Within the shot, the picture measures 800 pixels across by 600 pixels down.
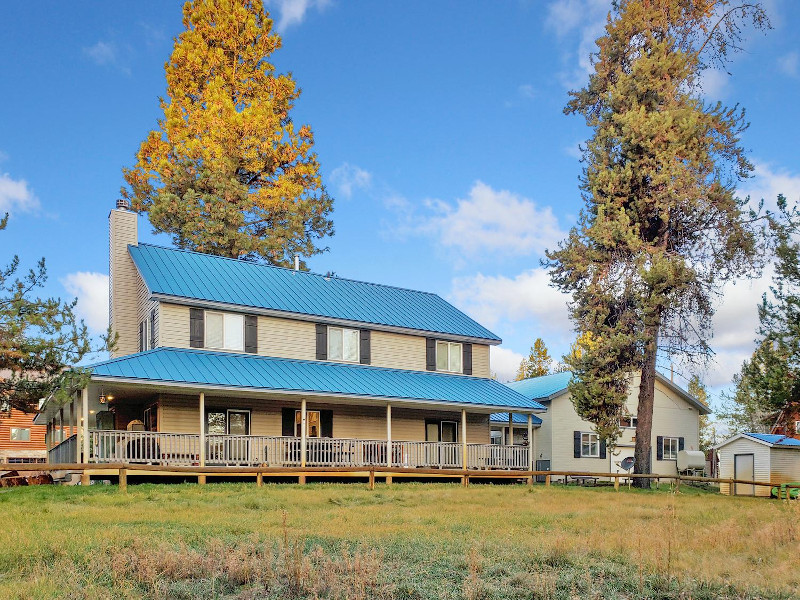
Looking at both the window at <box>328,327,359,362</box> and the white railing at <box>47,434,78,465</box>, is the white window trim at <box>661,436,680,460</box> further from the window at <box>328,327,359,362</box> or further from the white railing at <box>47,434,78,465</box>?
the white railing at <box>47,434,78,465</box>

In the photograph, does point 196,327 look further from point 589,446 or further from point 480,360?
point 589,446

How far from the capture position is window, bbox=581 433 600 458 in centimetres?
3916

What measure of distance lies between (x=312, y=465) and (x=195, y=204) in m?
18.4

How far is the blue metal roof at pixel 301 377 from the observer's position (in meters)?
23.2

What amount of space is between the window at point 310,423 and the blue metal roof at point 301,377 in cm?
166

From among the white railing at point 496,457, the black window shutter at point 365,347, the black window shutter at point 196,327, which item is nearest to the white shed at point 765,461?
the white railing at point 496,457

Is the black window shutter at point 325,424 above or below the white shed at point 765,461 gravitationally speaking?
above

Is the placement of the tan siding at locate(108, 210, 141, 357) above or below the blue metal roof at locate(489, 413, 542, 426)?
above

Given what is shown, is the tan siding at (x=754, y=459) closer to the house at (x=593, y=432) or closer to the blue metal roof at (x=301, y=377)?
the house at (x=593, y=432)

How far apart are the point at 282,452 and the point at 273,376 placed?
250cm

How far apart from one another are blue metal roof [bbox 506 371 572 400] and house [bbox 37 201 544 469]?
22.7 feet

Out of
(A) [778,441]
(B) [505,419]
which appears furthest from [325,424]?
(A) [778,441]

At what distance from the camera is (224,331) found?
2723 centimetres

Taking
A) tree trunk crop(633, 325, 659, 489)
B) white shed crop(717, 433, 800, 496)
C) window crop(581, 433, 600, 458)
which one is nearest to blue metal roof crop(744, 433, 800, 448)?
white shed crop(717, 433, 800, 496)
